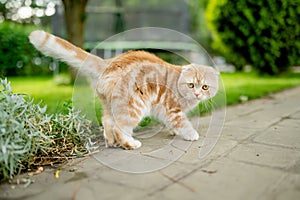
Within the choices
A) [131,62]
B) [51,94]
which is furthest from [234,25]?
[131,62]

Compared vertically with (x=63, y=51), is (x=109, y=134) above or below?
below

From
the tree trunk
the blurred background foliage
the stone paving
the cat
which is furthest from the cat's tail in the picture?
the blurred background foliage

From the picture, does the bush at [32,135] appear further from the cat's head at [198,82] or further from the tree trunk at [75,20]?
the tree trunk at [75,20]

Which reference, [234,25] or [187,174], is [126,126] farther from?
[234,25]

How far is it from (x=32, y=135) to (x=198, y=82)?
123 cm

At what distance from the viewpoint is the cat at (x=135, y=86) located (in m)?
2.19

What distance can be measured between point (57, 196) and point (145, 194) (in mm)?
443

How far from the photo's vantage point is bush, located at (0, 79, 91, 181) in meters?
1.78

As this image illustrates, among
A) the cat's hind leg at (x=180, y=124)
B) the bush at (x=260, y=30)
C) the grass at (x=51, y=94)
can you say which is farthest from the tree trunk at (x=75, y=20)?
the bush at (x=260, y=30)

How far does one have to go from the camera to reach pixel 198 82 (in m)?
2.38

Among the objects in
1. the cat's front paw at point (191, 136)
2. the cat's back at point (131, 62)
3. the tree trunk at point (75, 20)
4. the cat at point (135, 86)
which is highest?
the tree trunk at point (75, 20)

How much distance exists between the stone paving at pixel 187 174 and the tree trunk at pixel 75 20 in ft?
10.7

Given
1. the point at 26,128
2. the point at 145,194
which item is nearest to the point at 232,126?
the point at 145,194

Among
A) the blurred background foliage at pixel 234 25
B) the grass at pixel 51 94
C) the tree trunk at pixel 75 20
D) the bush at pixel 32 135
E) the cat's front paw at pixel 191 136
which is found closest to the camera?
the bush at pixel 32 135
